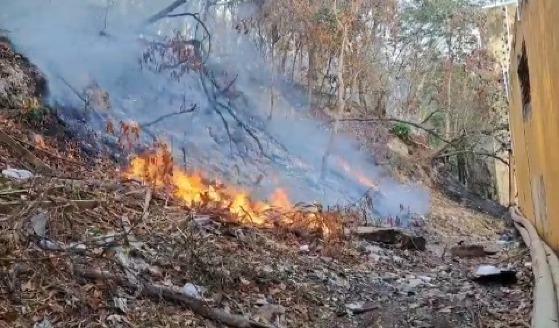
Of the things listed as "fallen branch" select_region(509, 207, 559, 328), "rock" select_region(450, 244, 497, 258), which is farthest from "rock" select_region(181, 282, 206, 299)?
"rock" select_region(450, 244, 497, 258)

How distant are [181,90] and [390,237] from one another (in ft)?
17.9

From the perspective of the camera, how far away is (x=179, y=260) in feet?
14.6

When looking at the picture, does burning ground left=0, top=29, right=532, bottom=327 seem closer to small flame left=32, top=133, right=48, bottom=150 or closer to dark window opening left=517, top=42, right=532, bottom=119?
small flame left=32, top=133, right=48, bottom=150

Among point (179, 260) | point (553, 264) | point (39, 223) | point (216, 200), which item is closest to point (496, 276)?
point (553, 264)

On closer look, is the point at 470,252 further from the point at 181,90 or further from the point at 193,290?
the point at 181,90

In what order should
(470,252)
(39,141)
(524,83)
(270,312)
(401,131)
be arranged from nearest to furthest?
(270,312), (39,141), (524,83), (470,252), (401,131)

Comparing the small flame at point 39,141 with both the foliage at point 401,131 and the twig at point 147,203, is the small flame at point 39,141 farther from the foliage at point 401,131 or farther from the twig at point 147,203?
the foliage at point 401,131

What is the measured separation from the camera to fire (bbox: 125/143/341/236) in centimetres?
680

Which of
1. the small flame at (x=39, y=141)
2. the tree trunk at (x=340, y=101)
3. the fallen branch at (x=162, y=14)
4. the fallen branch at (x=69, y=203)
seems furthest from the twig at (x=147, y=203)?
the tree trunk at (x=340, y=101)

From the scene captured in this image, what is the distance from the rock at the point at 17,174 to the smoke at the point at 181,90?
2.97 m

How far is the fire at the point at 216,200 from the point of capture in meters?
6.80

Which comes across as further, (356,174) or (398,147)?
(398,147)

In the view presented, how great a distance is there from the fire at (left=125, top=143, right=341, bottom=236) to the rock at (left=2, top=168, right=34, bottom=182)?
157 centimetres

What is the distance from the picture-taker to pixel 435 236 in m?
11.1
